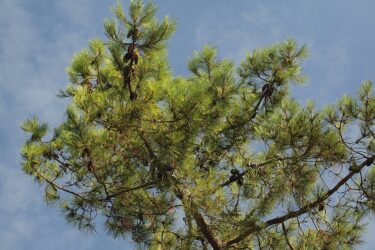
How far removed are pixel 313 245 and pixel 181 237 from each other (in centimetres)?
97

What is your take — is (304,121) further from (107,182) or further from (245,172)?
(107,182)

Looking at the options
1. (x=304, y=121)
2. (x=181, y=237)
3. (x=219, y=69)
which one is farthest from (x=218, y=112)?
(x=181, y=237)

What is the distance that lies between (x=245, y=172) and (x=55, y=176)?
52.1 inches

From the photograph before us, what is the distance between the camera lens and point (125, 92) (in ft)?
11.2

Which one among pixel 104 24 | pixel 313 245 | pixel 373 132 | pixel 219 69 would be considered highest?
pixel 104 24

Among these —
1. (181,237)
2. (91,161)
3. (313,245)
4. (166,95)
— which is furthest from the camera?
(181,237)

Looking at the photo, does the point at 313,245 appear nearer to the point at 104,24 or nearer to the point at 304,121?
the point at 304,121

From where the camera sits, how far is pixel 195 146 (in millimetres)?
3789

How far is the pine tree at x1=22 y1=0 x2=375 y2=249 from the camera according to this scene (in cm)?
330

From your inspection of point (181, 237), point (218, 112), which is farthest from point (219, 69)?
point (181, 237)

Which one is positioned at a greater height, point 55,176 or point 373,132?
point 55,176

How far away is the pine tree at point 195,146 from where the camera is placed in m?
3.30

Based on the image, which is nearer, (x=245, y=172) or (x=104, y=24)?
(x=104, y=24)

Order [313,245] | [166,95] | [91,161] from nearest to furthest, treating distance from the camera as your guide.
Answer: [166,95], [91,161], [313,245]
